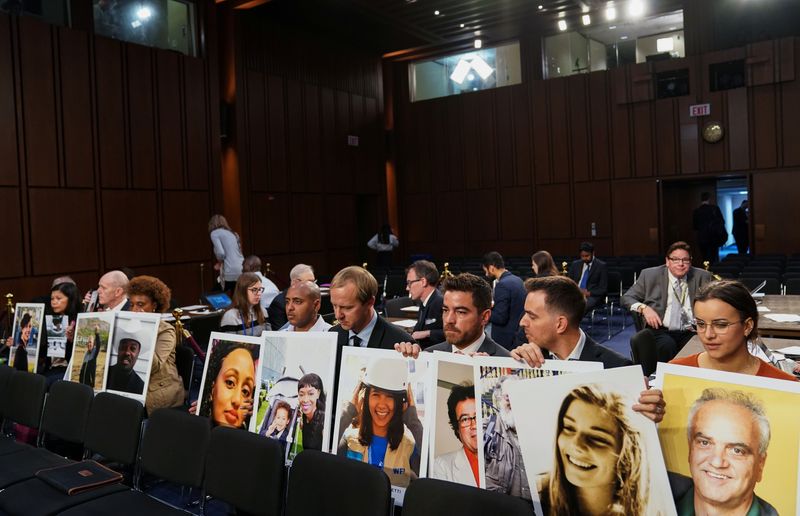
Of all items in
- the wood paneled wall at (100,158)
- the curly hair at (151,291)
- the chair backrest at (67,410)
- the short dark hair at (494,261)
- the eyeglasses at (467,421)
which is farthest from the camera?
the wood paneled wall at (100,158)

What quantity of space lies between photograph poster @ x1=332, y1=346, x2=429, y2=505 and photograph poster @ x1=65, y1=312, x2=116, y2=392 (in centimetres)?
209

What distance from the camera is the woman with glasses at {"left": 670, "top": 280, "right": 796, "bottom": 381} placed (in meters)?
2.33

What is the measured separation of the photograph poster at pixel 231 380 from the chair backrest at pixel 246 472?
224 millimetres

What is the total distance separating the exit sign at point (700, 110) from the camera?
41.7 feet

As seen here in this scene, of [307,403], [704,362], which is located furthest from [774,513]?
[307,403]

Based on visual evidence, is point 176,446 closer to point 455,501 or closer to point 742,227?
point 455,501

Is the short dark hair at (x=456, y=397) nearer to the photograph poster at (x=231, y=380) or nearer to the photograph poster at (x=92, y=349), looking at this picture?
the photograph poster at (x=231, y=380)

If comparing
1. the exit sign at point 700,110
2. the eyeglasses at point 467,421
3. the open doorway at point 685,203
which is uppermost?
the exit sign at point 700,110

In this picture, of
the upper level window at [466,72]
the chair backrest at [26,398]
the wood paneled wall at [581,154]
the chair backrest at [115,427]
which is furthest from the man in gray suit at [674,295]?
the upper level window at [466,72]

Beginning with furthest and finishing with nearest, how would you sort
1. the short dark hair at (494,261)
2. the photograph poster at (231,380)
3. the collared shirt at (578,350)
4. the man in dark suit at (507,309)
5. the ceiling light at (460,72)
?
the ceiling light at (460,72) < the short dark hair at (494,261) < the man in dark suit at (507,309) < the photograph poster at (231,380) < the collared shirt at (578,350)

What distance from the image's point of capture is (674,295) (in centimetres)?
531

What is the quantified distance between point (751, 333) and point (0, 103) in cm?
1034

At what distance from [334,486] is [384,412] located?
0.35m

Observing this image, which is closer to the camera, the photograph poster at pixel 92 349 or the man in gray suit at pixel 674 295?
the photograph poster at pixel 92 349
